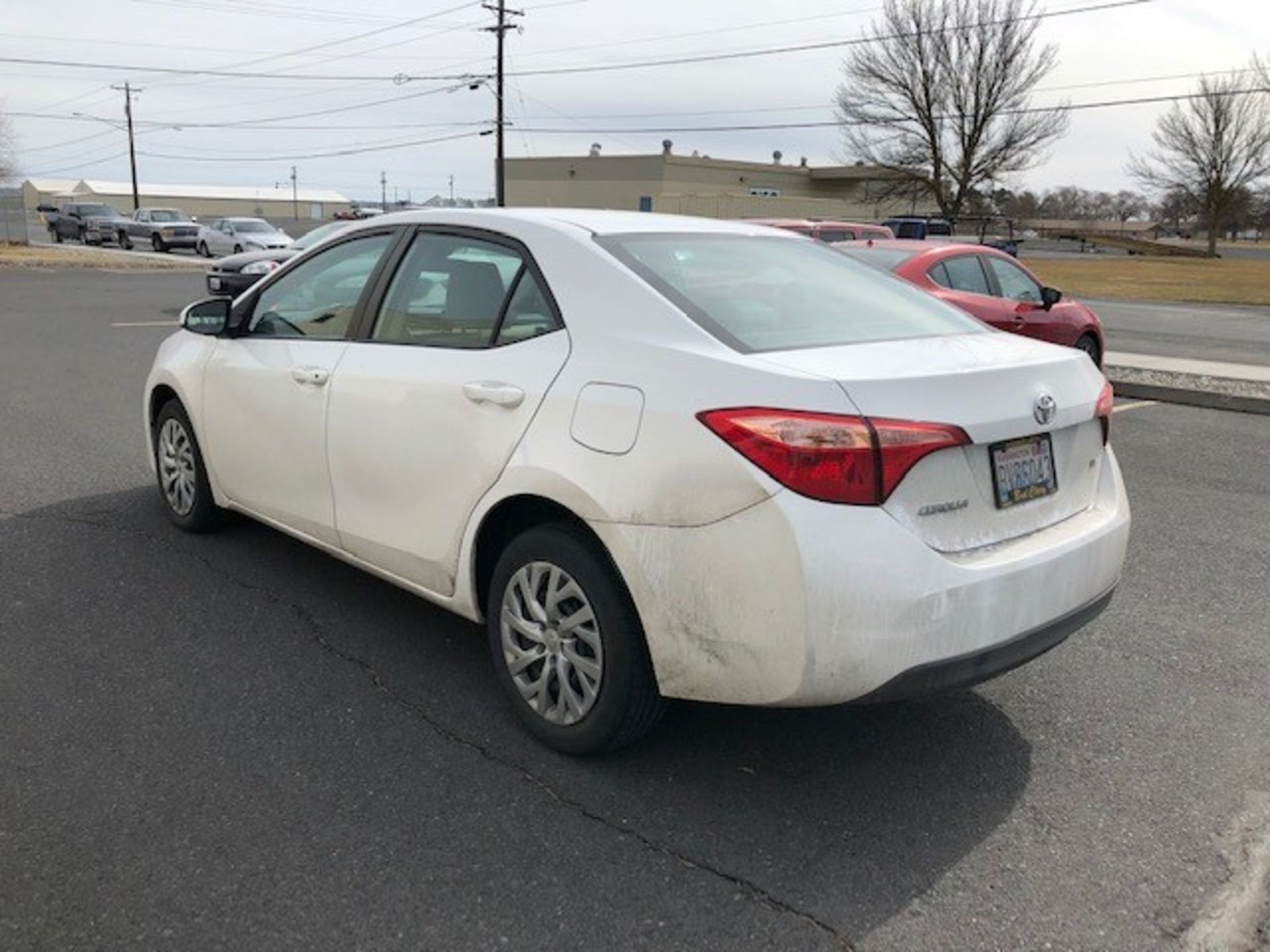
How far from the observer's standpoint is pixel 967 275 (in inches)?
390

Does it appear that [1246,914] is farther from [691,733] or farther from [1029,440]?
[691,733]

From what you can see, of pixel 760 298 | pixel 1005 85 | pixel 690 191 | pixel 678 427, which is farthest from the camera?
pixel 690 191

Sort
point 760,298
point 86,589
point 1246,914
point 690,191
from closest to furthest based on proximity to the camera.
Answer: point 1246,914
point 760,298
point 86,589
point 690,191

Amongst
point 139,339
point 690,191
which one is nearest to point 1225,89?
point 690,191

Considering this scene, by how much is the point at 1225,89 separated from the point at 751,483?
75146 millimetres

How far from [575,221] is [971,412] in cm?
153

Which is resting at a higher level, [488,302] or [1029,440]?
[488,302]

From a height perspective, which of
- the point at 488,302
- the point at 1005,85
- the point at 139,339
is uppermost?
the point at 1005,85

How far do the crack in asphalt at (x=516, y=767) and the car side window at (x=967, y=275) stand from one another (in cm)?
718

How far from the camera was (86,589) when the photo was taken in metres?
4.54

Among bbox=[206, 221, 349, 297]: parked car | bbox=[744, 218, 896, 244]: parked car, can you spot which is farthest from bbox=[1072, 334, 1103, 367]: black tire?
bbox=[206, 221, 349, 297]: parked car

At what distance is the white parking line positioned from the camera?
999 centimetres

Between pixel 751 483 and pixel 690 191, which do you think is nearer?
pixel 751 483

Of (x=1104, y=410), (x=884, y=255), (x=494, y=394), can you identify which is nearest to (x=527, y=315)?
(x=494, y=394)
